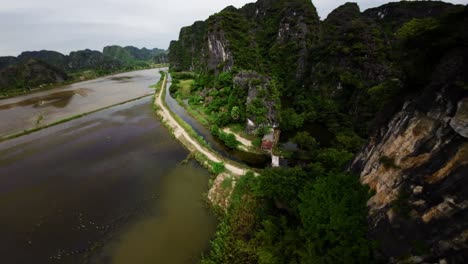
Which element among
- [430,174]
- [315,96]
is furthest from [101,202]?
[315,96]

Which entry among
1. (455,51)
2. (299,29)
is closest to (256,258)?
(455,51)

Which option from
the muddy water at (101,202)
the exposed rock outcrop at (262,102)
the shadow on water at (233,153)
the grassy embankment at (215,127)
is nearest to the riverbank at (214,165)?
the muddy water at (101,202)

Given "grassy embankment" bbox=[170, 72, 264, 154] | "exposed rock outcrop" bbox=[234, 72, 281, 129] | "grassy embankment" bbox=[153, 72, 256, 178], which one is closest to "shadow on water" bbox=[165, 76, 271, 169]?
"grassy embankment" bbox=[170, 72, 264, 154]

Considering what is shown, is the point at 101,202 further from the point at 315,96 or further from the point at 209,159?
the point at 315,96

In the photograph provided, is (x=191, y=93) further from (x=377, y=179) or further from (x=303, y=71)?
(x=377, y=179)

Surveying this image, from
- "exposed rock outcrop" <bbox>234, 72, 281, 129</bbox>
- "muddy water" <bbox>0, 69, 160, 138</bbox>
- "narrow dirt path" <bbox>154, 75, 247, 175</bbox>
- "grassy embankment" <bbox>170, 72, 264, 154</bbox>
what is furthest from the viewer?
"muddy water" <bbox>0, 69, 160, 138</bbox>

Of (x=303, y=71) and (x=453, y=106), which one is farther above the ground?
(x=303, y=71)

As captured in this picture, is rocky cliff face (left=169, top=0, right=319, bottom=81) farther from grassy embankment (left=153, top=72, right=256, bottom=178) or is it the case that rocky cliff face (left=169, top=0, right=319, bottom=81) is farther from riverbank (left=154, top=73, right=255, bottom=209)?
grassy embankment (left=153, top=72, right=256, bottom=178)

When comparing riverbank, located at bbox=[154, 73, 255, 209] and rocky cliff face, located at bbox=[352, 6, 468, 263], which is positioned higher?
rocky cliff face, located at bbox=[352, 6, 468, 263]
